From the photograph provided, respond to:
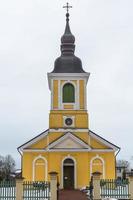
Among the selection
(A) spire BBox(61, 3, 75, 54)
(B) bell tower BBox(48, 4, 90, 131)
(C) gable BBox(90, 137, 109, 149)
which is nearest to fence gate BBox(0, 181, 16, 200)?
(B) bell tower BBox(48, 4, 90, 131)

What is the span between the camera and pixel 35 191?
68.1ft

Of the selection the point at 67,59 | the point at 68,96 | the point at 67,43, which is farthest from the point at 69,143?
the point at 67,43

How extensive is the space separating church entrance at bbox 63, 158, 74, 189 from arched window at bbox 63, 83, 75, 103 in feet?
15.2

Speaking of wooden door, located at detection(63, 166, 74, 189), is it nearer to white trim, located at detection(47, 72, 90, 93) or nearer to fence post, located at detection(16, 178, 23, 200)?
white trim, located at detection(47, 72, 90, 93)

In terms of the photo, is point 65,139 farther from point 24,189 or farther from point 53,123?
point 24,189

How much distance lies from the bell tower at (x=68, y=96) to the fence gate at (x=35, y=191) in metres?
13.3

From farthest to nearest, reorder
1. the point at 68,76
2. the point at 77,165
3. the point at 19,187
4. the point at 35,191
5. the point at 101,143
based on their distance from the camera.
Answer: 1. the point at 68,76
2. the point at 101,143
3. the point at 77,165
4. the point at 35,191
5. the point at 19,187

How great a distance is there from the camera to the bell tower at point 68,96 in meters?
34.2

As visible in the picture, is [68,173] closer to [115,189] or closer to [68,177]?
[68,177]

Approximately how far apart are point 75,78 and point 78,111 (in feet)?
8.38

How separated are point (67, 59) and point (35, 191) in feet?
53.2

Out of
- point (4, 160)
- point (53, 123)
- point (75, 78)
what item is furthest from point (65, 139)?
point (4, 160)

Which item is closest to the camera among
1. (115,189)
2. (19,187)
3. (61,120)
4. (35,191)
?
(19,187)

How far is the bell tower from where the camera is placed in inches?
1345
